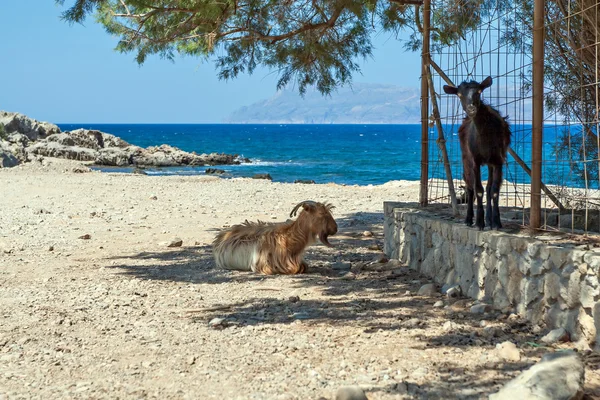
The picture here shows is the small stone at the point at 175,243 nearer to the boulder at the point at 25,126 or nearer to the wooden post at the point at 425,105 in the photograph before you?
the wooden post at the point at 425,105

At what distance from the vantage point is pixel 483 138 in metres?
6.48

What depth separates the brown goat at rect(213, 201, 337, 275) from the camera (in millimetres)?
8516

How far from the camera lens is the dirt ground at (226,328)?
187 inches

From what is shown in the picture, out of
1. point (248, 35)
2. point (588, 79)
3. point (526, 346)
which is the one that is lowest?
point (526, 346)

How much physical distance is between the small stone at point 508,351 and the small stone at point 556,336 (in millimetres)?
335

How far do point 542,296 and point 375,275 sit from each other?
2.83 m

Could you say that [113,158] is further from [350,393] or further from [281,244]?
[350,393]

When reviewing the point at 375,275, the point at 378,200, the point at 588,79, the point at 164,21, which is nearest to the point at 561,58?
the point at 588,79

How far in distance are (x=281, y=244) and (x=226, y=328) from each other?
8.36ft

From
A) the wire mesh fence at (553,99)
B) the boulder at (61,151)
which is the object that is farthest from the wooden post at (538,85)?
the boulder at (61,151)

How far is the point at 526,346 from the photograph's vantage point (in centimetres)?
532

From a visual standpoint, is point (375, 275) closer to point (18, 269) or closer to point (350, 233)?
point (350, 233)

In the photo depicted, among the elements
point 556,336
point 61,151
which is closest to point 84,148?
point 61,151

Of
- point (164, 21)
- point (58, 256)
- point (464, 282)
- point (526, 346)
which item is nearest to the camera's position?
point (526, 346)
